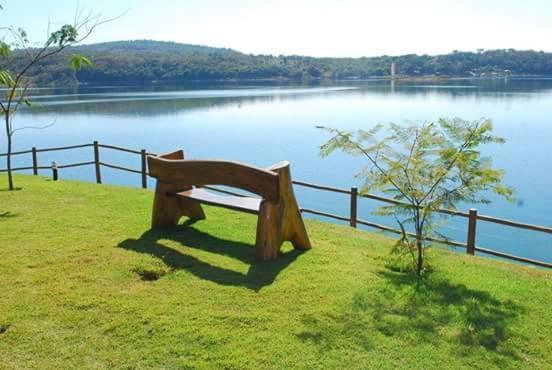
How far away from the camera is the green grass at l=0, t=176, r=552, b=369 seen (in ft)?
12.0

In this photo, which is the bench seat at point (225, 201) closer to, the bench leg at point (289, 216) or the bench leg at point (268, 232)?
the bench leg at point (268, 232)

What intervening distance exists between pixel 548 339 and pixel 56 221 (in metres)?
6.22

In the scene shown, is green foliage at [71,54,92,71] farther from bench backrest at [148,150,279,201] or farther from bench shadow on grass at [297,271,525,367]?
bench shadow on grass at [297,271,525,367]

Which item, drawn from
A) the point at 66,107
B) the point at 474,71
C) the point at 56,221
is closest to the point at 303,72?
the point at 474,71

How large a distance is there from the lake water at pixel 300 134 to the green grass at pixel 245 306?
3407 millimetres

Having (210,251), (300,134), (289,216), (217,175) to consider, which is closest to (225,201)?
(217,175)

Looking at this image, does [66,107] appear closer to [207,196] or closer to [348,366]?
[207,196]

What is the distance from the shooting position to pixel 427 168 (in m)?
Answer: 5.27

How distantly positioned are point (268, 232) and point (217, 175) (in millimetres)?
949

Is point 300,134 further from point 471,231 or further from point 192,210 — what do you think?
point 192,210

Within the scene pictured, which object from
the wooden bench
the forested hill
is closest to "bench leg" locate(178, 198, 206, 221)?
the wooden bench

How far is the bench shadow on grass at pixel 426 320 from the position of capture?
3867mm

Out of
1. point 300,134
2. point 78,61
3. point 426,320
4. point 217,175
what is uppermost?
point 78,61

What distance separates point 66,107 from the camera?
4884 cm
